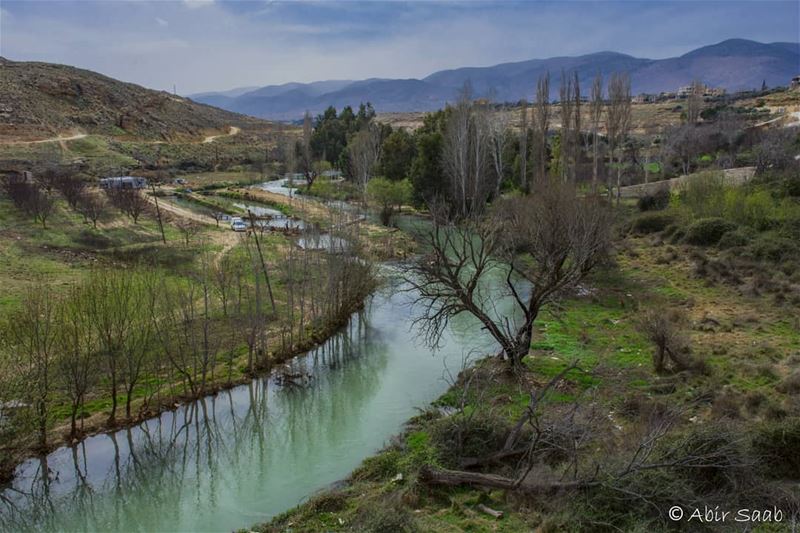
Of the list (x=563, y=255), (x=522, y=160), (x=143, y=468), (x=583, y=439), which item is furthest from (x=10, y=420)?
(x=522, y=160)

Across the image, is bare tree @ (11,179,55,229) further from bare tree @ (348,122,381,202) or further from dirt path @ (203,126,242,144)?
dirt path @ (203,126,242,144)

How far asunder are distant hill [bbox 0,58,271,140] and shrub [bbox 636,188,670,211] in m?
69.2

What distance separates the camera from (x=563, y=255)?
1830cm

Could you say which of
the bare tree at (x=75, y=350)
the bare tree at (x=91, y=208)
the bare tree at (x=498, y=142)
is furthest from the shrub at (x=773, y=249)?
the bare tree at (x=91, y=208)

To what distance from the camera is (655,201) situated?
4303 cm

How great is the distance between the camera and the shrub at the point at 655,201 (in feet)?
140

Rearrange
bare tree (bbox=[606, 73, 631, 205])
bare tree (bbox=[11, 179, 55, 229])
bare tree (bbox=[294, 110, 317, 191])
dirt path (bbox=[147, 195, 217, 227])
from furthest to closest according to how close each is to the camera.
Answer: bare tree (bbox=[294, 110, 317, 191]) → dirt path (bbox=[147, 195, 217, 227]) → bare tree (bbox=[606, 73, 631, 205]) → bare tree (bbox=[11, 179, 55, 229])

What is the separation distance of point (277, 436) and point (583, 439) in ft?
28.4

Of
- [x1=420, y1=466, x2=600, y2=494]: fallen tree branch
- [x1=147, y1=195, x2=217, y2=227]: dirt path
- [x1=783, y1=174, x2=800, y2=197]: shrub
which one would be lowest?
[x1=420, y1=466, x2=600, y2=494]: fallen tree branch

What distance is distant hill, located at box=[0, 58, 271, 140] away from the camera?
74938 mm

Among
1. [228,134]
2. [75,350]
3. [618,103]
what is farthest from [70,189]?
A: [228,134]

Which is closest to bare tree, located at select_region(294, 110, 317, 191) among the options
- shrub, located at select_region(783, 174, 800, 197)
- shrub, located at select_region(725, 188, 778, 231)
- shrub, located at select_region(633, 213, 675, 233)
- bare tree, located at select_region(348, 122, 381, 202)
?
bare tree, located at select_region(348, 122, 381, 202)

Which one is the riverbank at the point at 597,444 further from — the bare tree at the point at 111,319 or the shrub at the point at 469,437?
the bare tree at the point at 111,319

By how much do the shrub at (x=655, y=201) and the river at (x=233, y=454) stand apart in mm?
27199
